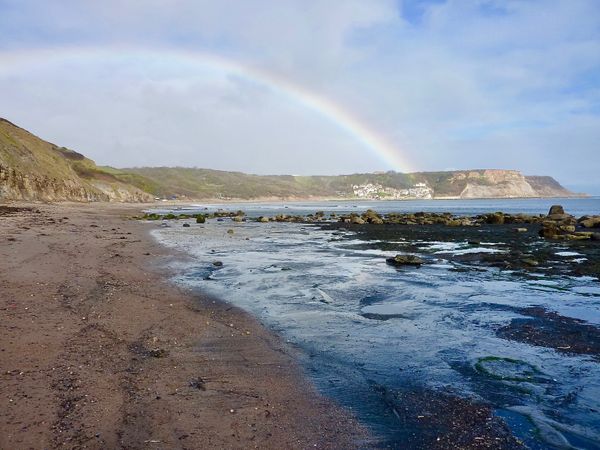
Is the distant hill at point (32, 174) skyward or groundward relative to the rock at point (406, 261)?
skyward

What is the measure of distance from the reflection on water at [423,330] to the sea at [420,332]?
25 mm

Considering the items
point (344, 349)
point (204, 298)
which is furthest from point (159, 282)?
point (344, 349)

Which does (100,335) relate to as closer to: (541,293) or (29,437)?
(29,437)

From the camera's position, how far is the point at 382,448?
5.04 meters

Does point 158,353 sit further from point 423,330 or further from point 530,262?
point 530,262

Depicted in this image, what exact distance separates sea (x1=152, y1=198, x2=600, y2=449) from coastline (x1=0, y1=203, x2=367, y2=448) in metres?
0.75

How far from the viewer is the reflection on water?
625 centimetres

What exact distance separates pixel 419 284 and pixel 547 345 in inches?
265

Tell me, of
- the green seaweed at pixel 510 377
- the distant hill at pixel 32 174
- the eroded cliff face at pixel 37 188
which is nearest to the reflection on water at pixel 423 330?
the green seaweed at pixel 510 377

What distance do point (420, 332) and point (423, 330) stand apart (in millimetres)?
187

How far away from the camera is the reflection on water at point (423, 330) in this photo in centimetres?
625

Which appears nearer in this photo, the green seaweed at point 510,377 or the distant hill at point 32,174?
the green seaweed at point 510,377

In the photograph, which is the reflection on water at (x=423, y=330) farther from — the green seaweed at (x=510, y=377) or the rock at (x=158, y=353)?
the rock at (x=158, y=353)

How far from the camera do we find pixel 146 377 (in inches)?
263
